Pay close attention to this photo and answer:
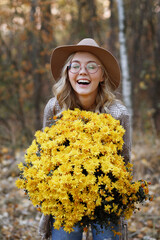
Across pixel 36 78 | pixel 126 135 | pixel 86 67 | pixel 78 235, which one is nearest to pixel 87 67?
pixel 86 67

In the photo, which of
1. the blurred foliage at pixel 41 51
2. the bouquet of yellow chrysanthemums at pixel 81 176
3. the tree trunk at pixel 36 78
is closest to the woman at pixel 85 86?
the bouquet of yellow chrysanthemums at pixel 81 176

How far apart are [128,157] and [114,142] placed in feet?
1.09

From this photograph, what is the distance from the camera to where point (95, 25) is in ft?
24.8

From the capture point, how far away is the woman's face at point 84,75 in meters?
1.96

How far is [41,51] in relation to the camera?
21.8ft

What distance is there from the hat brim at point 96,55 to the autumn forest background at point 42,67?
2.33 m

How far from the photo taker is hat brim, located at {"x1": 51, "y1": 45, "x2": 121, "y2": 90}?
197 cm

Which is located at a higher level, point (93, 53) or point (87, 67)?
point (93, 53)

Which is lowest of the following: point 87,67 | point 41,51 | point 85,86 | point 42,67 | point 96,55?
point 85,86

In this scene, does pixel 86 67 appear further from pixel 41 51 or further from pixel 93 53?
pixel 41 51

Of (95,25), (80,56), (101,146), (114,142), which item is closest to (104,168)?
(101,146)

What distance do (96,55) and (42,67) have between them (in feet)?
15.8

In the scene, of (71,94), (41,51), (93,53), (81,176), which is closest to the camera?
(81,176)

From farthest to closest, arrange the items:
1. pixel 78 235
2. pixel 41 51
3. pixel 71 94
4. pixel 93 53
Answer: pixel 41 51
pixel 71 94
pixel 93 53
pixel 78 235
